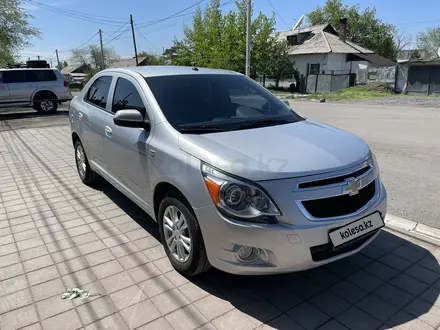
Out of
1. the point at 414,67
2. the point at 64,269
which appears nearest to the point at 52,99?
the point at 64,269

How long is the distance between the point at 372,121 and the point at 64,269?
37.5 ft

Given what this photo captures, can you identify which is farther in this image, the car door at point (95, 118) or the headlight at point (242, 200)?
the car door at point (95, 118)

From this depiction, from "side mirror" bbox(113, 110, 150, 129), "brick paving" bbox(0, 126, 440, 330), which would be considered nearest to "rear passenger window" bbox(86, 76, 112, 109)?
"side mirror" bbox(113, 110, 150, 129)

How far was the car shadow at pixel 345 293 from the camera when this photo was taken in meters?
2.48

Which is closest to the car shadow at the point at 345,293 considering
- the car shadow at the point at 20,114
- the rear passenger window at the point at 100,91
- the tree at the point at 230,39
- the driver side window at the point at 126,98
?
the driver side window at the point at 126,98

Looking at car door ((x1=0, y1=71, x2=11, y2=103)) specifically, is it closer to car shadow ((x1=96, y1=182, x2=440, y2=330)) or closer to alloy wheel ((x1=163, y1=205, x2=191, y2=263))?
alloy wheel ((x1=163, y1=205, x2=191, y2=263))

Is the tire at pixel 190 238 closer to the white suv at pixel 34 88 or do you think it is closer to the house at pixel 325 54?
the white suv at pixel 34 88

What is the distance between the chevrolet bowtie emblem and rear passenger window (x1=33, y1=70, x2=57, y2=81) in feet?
50.8

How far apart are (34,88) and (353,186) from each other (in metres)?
15.5

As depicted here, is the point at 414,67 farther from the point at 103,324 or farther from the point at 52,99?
the point at 103,324

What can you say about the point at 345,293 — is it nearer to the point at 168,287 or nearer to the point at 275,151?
the point at 275,151

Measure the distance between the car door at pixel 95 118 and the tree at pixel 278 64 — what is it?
2911 cm

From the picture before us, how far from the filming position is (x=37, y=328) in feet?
7.98

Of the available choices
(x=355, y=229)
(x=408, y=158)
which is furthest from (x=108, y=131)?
(x=408, y=158)
